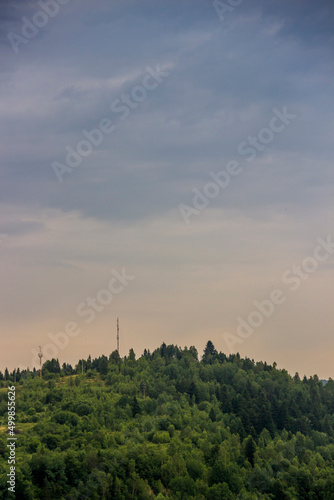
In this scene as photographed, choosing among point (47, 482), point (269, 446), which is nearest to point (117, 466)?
point (47, 482)

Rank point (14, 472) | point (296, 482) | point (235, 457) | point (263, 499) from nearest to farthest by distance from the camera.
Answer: point (14, 472) → point (263, 499) → point (296, 482) → point (235, 457)

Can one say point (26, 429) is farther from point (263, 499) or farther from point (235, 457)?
point (263, 499)

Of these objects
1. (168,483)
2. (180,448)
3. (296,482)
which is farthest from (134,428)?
(296,482)

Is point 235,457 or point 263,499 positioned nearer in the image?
point 263,499

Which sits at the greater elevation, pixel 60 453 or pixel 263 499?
pixel 60 453

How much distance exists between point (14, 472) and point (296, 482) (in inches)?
2629

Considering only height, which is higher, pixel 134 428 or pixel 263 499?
pixel 134 428

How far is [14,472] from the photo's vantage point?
483 feet

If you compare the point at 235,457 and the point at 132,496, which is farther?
the point at 235,457

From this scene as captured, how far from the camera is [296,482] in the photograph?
170 meters

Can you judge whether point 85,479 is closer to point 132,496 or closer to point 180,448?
point 132,496

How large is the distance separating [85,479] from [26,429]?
43.2m

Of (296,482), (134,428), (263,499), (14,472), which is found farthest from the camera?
(134,428)

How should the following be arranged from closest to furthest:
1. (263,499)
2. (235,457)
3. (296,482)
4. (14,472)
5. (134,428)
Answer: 1. (14,472)
2. (263,499)
3. (296,482)
4. (235,457)
5. (134,428)
